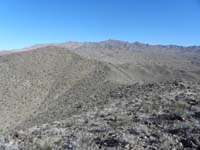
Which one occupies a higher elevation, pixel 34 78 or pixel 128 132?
pixel 128 132

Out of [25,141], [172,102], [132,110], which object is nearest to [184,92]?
[172,102]

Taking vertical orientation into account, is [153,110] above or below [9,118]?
above

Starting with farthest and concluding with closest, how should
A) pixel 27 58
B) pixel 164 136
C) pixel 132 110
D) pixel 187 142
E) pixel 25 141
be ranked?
pixel 27 58
pixel 132 110
pixel 25 141
pixel 164 136
pixel 187 142

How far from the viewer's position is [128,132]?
10961mm

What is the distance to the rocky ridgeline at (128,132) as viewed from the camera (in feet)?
32.6

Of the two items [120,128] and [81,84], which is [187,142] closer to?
[120,128]

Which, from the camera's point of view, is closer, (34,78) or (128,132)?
(128,132)

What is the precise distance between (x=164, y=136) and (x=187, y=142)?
85 cm

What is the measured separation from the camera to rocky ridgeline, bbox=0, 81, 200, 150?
9.92 metres

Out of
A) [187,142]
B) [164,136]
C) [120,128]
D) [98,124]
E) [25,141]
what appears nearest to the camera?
[187,142]

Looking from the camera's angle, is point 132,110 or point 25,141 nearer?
point 25,141

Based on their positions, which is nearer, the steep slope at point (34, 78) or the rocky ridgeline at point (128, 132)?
the rocky ridgeline at point (128, 132)

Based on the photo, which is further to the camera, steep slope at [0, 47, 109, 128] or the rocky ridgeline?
steep slope at [0, 47, 109, 128]

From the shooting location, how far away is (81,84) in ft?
142
